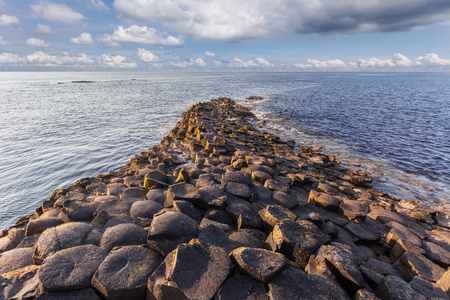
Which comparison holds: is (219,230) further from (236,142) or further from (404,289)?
(236,142)

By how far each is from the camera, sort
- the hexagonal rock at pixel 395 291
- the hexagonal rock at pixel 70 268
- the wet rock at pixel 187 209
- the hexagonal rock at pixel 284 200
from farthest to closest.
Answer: the hexagonal rock at pixel 284 200 < the wet rock at pixel 187 209 < the hexagonal rock at pixel 395 291 < the hexagonal rock at pixel 70 268

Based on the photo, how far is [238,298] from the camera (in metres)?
3.39

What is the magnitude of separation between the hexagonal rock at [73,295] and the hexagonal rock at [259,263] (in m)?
2.41

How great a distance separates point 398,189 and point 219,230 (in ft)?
35.6

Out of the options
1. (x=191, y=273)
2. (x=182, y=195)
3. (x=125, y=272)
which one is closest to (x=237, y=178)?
(x=182, y=195)

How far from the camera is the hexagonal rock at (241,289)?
11.2ft

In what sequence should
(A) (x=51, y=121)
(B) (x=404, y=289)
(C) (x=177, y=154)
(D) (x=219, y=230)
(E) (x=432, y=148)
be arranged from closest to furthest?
(B) (x=404, y=289) < (D) (x=219, y=230) < (C) (x=177, y=154) < (E) (x=432, y=148) < (A) (x=51, y=121)

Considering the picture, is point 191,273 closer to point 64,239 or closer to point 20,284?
point 64,239

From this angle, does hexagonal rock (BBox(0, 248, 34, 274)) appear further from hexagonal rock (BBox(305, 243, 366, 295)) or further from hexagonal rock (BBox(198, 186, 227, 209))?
hexagonal rock (BBox(305, 243, 366, 295))

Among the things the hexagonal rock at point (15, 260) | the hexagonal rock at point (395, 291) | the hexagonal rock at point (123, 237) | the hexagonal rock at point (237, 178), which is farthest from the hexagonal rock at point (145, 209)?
the hexagonal rock at point (395, 291)

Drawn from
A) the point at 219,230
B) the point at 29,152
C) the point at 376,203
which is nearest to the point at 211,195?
the point at 219,230

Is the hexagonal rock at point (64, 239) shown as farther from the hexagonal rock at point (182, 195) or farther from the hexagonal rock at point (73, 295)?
the hexagonal rock at point (182, 195)

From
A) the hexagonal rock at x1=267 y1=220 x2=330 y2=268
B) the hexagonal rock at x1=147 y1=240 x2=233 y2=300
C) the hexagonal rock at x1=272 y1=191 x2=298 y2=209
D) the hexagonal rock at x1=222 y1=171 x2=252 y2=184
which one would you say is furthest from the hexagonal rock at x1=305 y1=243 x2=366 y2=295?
the hexagonal rock at x1=222 y1=171 x2=252 y2=184

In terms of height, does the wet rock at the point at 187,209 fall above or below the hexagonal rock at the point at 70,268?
below
